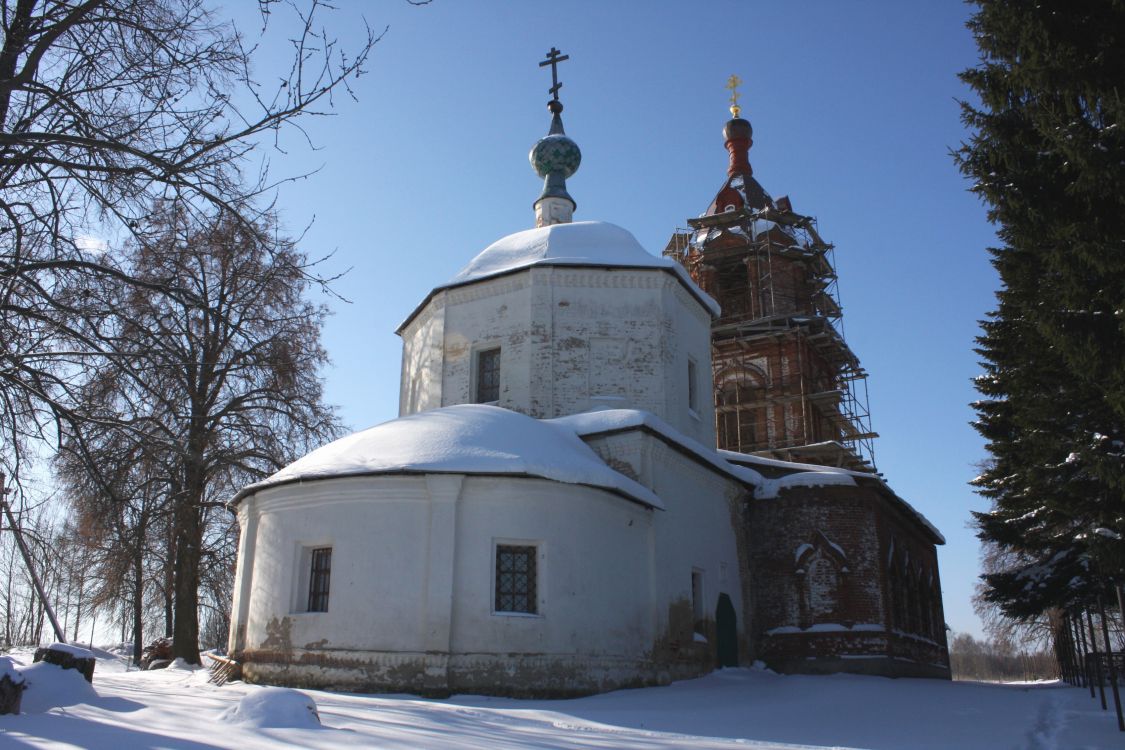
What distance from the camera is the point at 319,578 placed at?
481 inches

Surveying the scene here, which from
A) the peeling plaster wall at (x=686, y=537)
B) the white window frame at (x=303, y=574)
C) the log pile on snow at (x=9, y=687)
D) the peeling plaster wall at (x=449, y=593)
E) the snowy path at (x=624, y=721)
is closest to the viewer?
the snowy path at (x=624, y=721)

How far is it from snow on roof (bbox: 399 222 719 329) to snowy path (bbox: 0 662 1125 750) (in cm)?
743

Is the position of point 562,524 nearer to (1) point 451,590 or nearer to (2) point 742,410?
(1) point 451,590

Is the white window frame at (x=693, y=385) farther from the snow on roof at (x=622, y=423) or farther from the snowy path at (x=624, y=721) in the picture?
the snowy path at (x=624, y=721)

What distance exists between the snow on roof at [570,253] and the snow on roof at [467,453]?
3.89 meters

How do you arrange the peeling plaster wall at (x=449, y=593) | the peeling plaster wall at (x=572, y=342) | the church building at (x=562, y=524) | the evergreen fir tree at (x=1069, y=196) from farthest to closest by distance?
1. the peeling plaster wall at (x=572, y=342)
2. the church building at (x=562, y=524)
3. the peeling plaster wall at (x=449, y=593)
4. the evergreen fir tree at (x=1069, y=196)

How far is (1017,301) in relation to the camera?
10.2 metres

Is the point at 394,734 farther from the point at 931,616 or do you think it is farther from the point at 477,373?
the point at 931,616

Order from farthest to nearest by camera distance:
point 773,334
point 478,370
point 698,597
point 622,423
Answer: point 773,334 → point 478,370 → point 698,597 → point 622,423

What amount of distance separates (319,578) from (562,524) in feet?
11.6

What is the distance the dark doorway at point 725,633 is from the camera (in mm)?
14898

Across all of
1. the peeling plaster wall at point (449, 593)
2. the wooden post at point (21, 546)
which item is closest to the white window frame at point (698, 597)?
the peeling plaster wall at point (449, 593)

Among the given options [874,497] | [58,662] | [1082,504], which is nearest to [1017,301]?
[1082,504]

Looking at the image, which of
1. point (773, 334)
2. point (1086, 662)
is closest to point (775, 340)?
point (773, 334)
